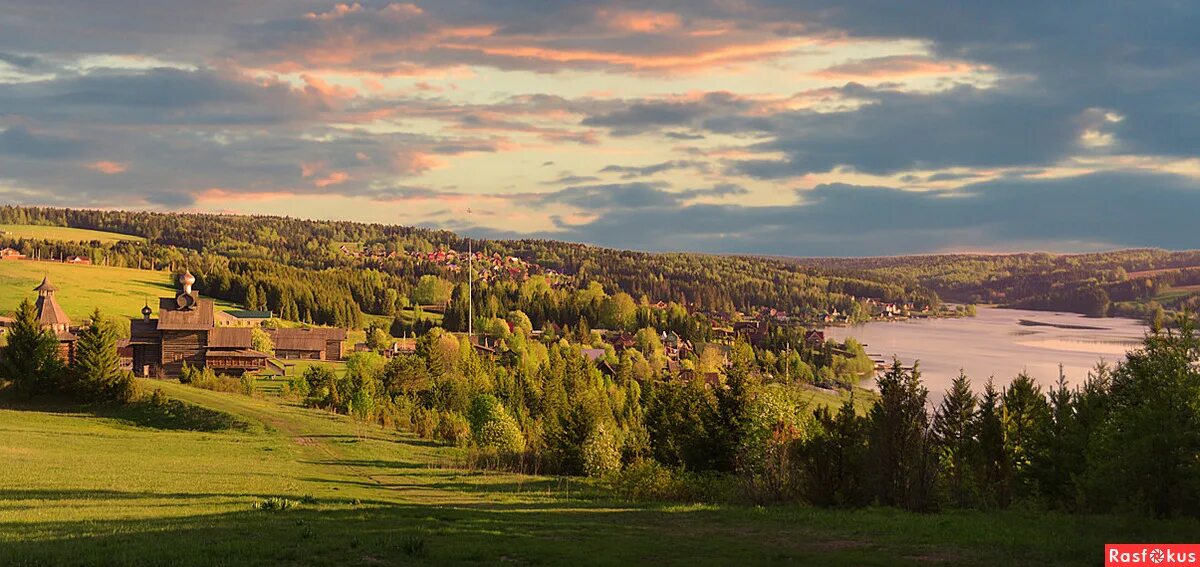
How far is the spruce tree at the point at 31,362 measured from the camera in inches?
2532

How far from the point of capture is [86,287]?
16950 centimetres

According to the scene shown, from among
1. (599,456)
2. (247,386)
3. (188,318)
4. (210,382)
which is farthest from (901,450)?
(188,318)

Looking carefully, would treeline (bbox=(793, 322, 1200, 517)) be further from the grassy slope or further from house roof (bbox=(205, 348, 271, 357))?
house roof (bbox=(205, 348, 271, 357))

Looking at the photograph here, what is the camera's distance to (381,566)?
18.2m

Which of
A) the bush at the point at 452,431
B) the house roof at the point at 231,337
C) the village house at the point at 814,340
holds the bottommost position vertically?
the bush at the point at 452,431

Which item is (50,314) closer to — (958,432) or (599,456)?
(599,456)

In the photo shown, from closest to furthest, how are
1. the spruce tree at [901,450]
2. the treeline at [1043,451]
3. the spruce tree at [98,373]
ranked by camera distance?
1. the treeline at [1043,451]
2. the spruce tree at [901,450]
3. the spruce tree at [98,373]

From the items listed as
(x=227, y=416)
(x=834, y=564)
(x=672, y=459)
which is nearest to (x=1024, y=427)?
(x=672, y=459)

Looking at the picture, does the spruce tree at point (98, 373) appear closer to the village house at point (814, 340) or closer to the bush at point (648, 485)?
the bush at point (648, 485)

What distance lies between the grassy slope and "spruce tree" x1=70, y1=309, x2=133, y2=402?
20.9 m

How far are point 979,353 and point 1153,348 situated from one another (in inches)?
5104

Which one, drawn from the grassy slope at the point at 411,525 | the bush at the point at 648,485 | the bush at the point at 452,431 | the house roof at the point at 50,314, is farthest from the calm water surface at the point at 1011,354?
the house roof at the point at 50,314

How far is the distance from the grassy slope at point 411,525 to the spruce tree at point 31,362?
2564cm

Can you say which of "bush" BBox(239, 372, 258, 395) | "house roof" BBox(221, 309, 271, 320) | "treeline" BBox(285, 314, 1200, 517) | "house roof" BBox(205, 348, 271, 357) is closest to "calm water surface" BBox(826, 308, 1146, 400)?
"treeline" BBox(285, 314, 1200, 517)
